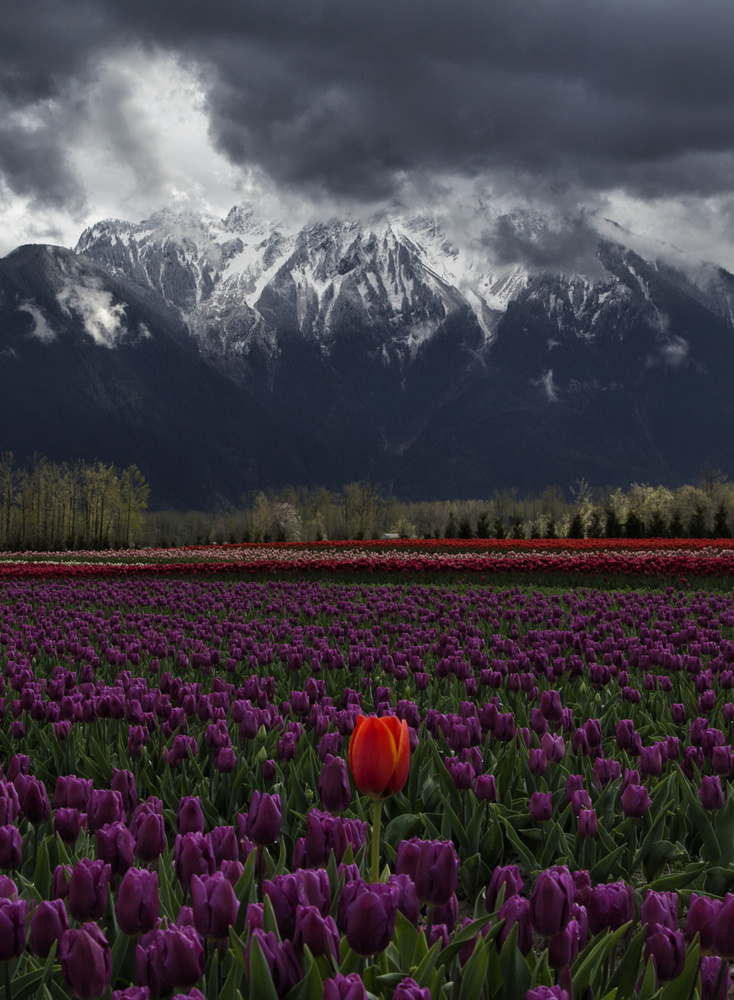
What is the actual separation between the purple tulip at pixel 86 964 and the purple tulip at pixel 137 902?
210mm

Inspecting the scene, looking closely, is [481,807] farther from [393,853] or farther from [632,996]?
[632,996]

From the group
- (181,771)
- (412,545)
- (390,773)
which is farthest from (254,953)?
(412,545)

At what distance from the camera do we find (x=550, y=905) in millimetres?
2033

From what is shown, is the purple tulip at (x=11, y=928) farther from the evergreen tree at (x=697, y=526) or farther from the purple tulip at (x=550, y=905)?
the evergreen tree at (x=697, y=526)

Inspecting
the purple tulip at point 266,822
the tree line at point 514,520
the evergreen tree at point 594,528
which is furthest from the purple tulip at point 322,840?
the evergreen tree at point 594,528

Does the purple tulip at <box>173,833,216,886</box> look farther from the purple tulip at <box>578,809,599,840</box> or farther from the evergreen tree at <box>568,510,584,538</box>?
the evergreen tree at <box>568,510,584,538</box>

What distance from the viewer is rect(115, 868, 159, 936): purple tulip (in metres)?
2.04

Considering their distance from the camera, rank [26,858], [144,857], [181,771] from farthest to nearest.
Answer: [181,771]
[26,858]
[144,857]

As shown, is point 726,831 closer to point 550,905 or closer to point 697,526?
point 550,905

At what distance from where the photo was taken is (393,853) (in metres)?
3.25

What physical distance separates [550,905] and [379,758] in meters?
0.55

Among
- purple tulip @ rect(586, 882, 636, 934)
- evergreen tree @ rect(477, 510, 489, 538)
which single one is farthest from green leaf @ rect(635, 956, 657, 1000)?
evergreen tree @ rect(477, 510, 489, 538)

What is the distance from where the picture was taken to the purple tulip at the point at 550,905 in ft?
6.67

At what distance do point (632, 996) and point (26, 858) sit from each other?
2.29 metres
